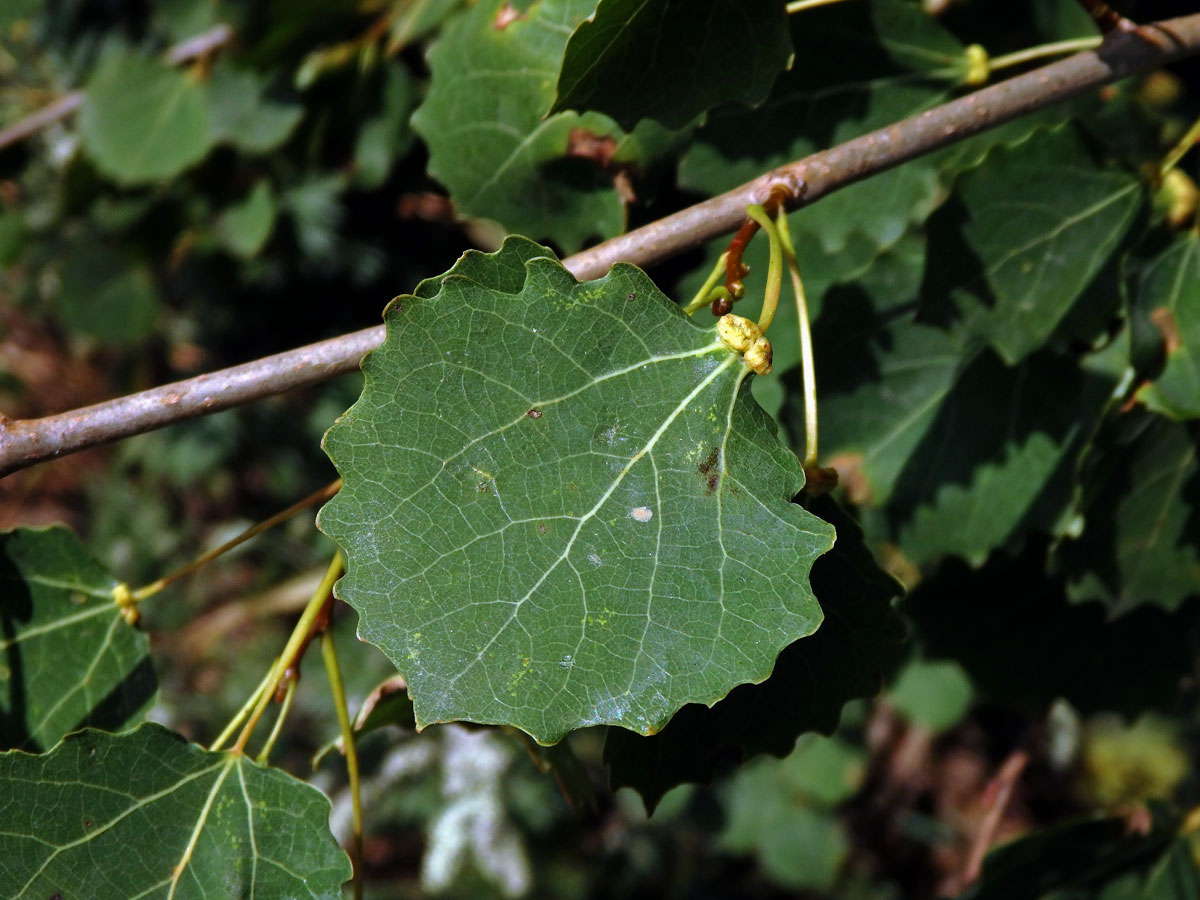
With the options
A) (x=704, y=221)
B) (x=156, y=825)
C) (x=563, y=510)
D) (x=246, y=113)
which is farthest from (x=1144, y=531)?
(x=246, y=113)

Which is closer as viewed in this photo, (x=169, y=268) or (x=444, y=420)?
(x=444, y=420)

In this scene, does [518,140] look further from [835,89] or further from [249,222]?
[249,222]

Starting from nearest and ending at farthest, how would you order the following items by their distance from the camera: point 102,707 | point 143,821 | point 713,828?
1. point 143,821
2. point 102,707
3. point 713,828

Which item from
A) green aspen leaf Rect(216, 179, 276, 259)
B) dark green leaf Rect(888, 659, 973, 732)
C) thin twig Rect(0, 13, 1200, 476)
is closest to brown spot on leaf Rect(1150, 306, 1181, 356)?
thin twig Rect(0, 13, 1200, 476)

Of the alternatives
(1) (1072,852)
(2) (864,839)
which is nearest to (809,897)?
(2) (864,839)

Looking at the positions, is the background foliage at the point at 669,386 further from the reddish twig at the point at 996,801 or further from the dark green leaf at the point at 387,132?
the reddish twig at the point at 996,801

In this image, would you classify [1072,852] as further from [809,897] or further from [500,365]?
[809,897]
